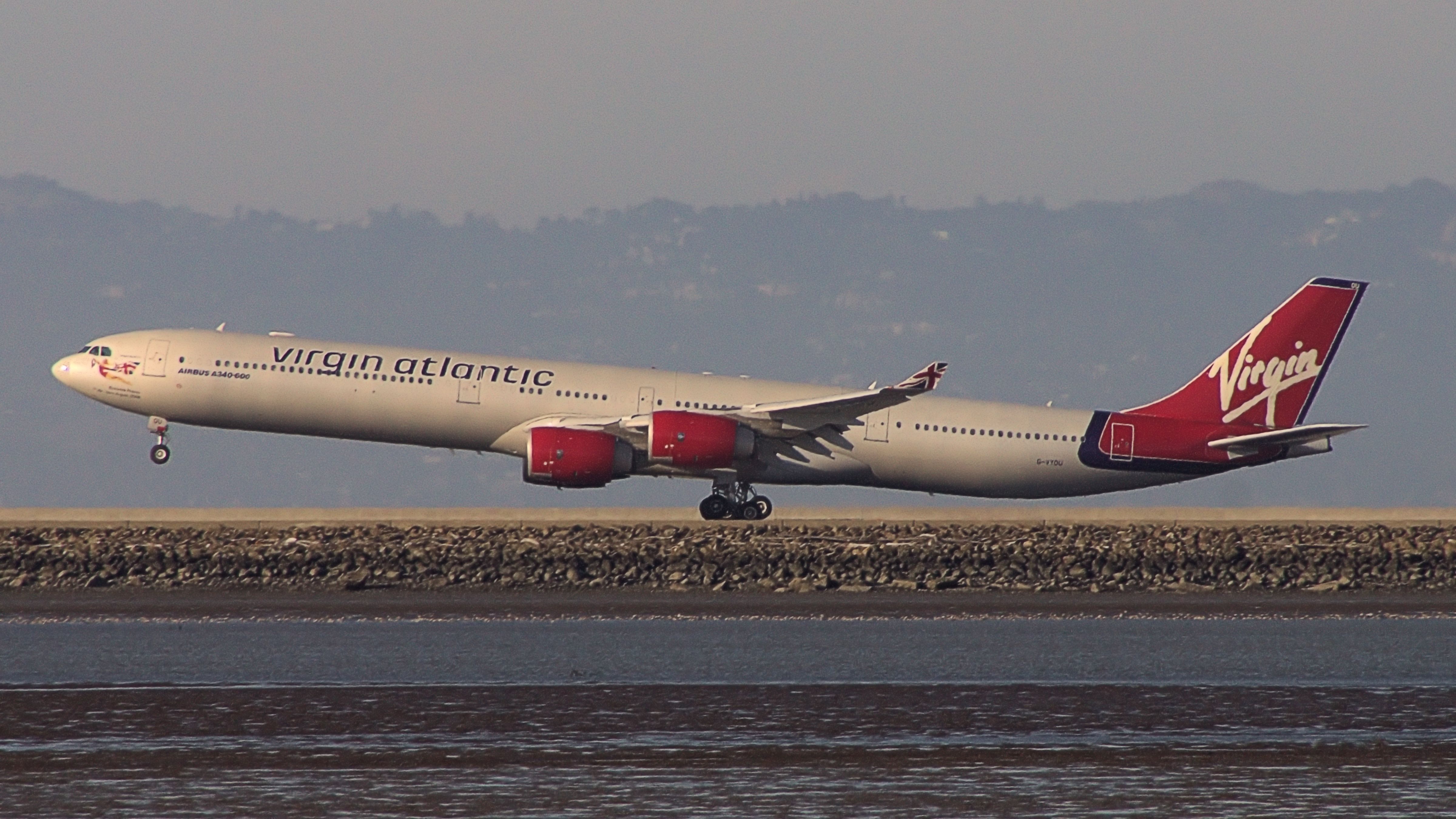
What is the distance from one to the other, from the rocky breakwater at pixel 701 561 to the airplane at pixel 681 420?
4.25m

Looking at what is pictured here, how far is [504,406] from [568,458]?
92.0 inches

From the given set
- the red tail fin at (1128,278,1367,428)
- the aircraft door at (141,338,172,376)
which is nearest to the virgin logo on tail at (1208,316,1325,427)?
the red tail fin at (1128,278,1367,428)

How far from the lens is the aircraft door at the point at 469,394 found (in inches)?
1772

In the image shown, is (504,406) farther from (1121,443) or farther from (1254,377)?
(1254,377)

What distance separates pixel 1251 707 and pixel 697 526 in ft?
78.7

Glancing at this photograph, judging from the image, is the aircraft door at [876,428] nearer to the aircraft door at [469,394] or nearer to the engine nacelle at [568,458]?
the engine nacelle at [568,458]

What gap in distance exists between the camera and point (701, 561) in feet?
122

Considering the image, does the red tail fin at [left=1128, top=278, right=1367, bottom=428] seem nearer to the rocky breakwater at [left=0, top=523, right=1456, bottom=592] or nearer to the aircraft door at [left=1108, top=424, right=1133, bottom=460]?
the aircraft door at [left=1108, top=424, right=1133, bottom=460]

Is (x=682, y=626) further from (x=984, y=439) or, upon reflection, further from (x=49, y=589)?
(x=984, y=439)

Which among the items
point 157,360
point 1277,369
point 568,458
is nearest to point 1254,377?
point 1277,369

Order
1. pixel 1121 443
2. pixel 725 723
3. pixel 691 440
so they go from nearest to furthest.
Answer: pixel 725 723 < pixel 691 440 < pixel 1121 443

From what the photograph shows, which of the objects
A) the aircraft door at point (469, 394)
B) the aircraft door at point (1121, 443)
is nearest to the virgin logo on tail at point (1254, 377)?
the aircraft door at point (1121, 443)

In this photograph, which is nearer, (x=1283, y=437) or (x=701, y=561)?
(x=701, y=561)

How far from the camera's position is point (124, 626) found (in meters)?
29.3
